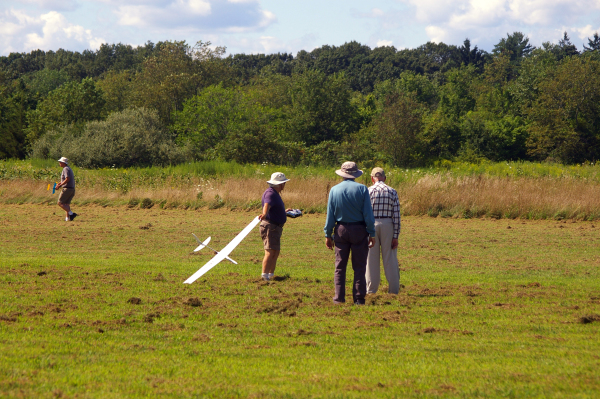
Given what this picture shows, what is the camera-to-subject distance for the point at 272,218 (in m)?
9.42

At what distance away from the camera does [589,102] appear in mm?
62750

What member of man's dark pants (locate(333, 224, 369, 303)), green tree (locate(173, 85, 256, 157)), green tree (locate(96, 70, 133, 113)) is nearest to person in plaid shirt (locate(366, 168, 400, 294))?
man's dark pants (locate(333, 224, 369, 303))

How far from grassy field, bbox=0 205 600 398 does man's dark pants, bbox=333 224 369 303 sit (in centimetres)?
23

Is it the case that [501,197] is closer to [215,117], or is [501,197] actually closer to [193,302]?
[193,302]

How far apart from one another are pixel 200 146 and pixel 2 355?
45742mm

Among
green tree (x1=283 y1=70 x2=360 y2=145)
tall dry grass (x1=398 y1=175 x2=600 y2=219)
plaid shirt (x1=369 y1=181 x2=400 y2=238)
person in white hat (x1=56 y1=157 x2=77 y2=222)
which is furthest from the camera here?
green tree (x1=283 y1=70 x2=360 y2=145)

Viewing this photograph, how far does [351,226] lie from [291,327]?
172cm

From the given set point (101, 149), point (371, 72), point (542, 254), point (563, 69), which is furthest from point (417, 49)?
point (542, 254)

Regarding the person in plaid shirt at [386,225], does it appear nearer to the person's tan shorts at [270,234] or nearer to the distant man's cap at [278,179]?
the distant man's cap at [278,179]

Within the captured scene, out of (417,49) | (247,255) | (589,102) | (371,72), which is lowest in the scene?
(247,255)

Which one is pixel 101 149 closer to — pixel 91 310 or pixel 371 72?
pixel 91 310

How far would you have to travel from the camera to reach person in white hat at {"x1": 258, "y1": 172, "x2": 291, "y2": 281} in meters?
9.33

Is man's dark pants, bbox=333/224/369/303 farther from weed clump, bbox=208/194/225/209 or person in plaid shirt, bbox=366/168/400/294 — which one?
weed clump, bbox=208/194/225/209

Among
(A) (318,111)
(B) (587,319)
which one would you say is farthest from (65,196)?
(A) (318,111)
